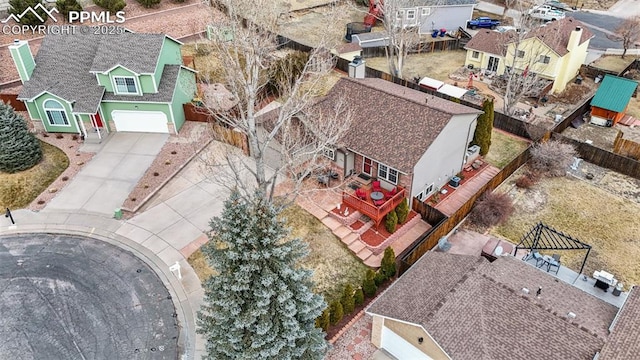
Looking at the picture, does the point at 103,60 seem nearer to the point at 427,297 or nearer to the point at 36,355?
the point at 36,355

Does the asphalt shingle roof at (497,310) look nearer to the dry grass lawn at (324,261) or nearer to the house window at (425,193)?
the dry grass lawn at (324,261)

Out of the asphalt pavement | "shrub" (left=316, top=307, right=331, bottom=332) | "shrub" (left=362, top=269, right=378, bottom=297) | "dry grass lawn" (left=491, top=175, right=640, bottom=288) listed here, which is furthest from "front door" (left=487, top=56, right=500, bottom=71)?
the asphalt pavement

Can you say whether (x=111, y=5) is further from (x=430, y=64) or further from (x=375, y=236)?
(x=375, y=236)

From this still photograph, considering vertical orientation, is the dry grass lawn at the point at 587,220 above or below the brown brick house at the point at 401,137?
below

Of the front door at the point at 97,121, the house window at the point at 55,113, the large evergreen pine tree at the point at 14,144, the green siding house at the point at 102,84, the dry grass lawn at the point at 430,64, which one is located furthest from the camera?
the dry grass lawn at the point at 430,64

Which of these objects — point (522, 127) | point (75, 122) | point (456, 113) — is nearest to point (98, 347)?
point (75, 122)

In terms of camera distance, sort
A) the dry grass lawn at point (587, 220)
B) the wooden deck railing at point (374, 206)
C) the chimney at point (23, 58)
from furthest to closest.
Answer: the chimney at point (23, 58) < the wooden deck railing at point (374, 206) < the dry grass lawn at point (587, 220)

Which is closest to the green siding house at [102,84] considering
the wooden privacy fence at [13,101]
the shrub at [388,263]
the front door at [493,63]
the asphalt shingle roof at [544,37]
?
the wooden privacy fence at [13,101]
